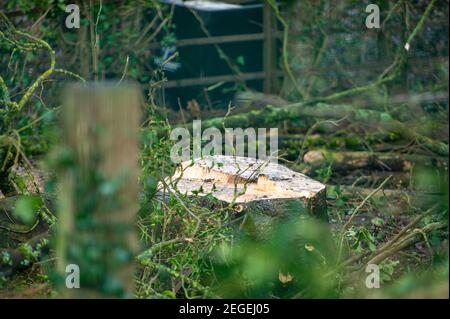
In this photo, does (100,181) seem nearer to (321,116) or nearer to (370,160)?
(370,160)

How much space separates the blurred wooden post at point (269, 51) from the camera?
9.84 meters

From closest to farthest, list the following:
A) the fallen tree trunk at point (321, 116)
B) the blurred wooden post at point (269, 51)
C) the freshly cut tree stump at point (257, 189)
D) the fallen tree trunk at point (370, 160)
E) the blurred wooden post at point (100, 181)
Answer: the blurred wooden post at point (100, 181) → the freshly cut tree stump at point (257, 189) → the fallen tree trunk at point (370, 160) → the fallen tree trunk at point (321, 116) → the blurred wooden post at point (269, 51)

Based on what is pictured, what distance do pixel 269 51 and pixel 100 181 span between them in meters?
7.54

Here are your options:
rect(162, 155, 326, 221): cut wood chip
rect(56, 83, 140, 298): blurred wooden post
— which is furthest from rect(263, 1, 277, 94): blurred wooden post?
rect(56, 83, 140, 298): blurred wooden post

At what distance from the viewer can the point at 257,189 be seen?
15.0 ft

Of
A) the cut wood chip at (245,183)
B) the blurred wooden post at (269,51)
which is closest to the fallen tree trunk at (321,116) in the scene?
the blurred wooden post at (269,51)

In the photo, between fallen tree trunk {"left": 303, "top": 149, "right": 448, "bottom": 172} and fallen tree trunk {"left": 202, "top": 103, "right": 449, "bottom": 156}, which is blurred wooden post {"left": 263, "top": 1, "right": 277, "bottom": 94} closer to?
fallen tree trunk {"left": 202, "top": 103, "right": 449, "bottom": 156}

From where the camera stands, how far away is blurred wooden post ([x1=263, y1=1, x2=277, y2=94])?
984 centimetres

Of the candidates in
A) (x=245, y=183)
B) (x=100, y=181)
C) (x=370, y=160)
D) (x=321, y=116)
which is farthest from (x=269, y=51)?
(x=100, y=181)

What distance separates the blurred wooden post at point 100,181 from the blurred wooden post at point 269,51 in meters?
7.37

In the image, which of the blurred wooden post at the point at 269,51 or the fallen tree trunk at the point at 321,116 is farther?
the blurred wooden post at the point at 269,51

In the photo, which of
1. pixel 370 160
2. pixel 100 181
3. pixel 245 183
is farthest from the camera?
pixel 370 160

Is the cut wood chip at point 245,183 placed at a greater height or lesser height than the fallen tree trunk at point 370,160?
greater

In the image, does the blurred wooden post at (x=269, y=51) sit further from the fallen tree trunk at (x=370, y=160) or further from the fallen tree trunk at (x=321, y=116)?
the fallen tree trunk at (x=370, y=160)
